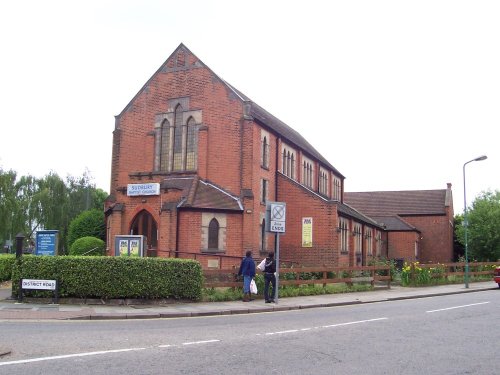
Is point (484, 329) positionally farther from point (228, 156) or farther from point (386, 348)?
point (228, 156)

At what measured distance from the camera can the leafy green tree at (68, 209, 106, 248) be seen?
3234 centimetres

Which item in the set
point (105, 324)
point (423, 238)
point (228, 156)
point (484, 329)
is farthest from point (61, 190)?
point (484, 329)

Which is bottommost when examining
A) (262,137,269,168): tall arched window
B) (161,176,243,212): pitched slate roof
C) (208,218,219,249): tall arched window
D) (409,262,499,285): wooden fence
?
(409,262,499,285): wooden fence

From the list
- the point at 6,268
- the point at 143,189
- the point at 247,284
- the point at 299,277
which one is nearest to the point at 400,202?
the point at 299,277

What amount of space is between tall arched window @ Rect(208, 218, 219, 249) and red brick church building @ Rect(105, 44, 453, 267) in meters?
0.05

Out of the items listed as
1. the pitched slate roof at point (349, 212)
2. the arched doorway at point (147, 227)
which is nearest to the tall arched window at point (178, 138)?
the arched doorway at point (147, 227)

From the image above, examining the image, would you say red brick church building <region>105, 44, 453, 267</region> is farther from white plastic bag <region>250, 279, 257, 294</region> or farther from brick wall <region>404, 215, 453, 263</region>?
brick wall <region>404, 215, 453, 263</region>

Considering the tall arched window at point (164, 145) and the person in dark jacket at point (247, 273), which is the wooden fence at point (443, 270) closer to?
the person in dark jacket at point (247, 273)

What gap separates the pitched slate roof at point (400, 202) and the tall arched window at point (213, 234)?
36.9 meters

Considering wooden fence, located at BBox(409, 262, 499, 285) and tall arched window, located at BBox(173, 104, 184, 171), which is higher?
tall arched window, located at BBox(173, 104, 184, 171)

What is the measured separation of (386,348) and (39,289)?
447 inches

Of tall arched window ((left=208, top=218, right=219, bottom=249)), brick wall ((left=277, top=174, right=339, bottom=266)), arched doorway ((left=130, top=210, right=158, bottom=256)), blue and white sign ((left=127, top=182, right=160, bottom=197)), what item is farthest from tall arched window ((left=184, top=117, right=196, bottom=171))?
brick wall ((left=277, top=174, right=339, bottom=266))

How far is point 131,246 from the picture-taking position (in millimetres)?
20047

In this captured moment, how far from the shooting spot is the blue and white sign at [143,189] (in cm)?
2719
